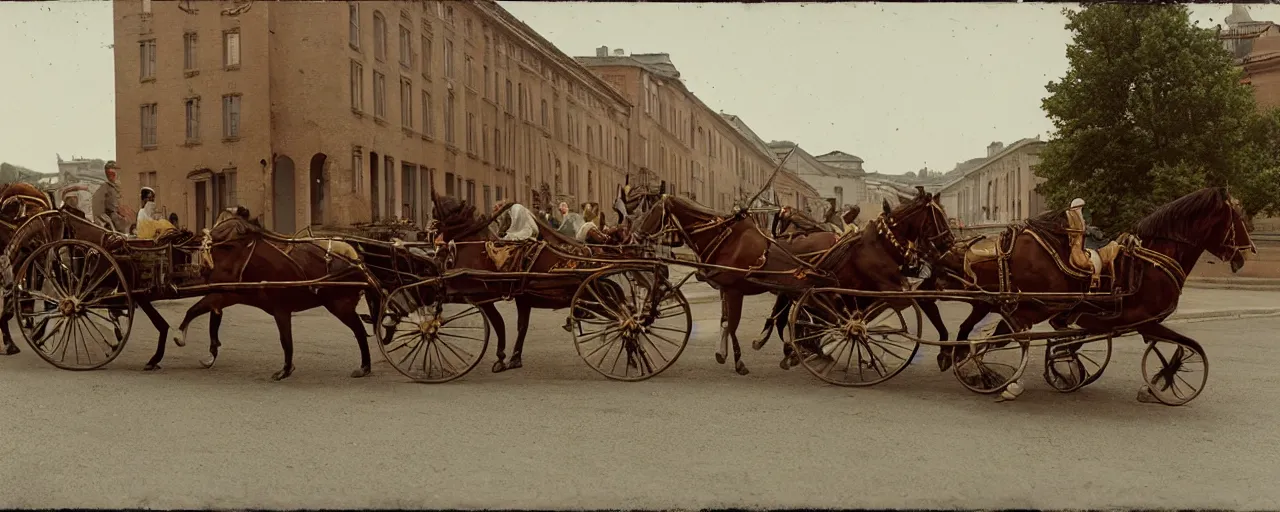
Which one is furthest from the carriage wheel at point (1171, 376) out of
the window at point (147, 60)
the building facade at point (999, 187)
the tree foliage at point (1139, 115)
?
the window at point (147, 60)

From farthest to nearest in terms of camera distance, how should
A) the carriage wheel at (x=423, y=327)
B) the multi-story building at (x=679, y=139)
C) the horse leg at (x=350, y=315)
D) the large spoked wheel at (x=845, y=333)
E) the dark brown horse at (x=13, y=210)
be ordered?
1. the multi-story building at (x=679, y=139)
2. the dark brown horse at (x=13, y=210)
3. the horse leg at (x=350, y=315)
4. the carriage wheel at (x=423, y=327)
5. the large spoked wheel at (x=845, y=333)

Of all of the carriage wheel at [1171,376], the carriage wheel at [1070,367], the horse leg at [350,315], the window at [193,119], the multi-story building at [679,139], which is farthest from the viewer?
the multi-story building at [679,139]

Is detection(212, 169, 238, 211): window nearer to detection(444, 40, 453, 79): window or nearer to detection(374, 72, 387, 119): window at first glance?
detection(374, 72, 387, 119): window

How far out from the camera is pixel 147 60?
9812 millimetres

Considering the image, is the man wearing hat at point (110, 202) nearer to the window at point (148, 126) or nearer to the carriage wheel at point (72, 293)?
the window at point (148, 126)

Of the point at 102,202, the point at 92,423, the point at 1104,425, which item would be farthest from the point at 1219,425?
the point at 102,202

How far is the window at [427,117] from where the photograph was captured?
10484 millimetres

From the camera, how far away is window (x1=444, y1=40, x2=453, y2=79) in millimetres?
10422

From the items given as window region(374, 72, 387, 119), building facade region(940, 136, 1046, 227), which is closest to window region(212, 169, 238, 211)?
window region(374, 72, 387, 119)

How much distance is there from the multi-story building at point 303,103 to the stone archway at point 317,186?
0.01m

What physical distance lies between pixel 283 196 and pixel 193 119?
51.4 inches

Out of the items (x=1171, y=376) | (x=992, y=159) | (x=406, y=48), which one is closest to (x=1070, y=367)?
(x=1171, y=376)

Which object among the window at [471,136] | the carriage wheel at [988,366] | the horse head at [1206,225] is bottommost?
the carriage wheel at [988,366]

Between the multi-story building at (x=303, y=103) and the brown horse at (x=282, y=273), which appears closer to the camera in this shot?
the brown horse at (x=282, y=273)
